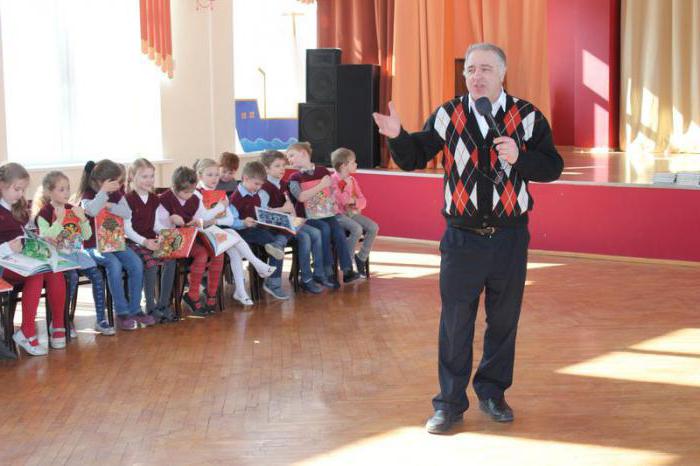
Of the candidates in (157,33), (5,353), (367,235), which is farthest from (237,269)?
(157,33)

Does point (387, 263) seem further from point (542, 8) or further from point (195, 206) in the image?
point (542, 8)

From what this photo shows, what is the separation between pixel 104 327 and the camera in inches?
229

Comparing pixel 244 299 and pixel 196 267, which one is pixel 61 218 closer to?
pixel 196 267

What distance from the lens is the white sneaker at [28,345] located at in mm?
5363

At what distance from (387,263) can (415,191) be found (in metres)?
1.29

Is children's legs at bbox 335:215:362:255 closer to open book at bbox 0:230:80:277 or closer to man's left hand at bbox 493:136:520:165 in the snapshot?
open book at bbox 0:230:80:277

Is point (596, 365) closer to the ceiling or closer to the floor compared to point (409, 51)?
closer to the floor

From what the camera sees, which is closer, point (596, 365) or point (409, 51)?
point (596, 365)

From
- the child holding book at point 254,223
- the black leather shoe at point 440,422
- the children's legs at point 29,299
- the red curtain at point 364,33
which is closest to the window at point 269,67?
the red curtain at point 364,33

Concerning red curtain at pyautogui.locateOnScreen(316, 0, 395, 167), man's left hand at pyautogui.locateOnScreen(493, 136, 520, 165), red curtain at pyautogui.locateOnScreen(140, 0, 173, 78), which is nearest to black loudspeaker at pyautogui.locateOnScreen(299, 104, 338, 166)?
red curtain at pyautogui.locateOnScreen(316, 0, 395, 167)

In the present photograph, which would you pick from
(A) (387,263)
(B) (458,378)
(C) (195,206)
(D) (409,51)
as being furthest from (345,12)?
(B) (458,378)

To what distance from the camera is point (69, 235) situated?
217 inches

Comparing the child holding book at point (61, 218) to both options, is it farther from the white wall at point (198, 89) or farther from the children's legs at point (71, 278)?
the white wall at point (198, 89)

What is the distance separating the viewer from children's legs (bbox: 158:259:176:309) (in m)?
6.10
